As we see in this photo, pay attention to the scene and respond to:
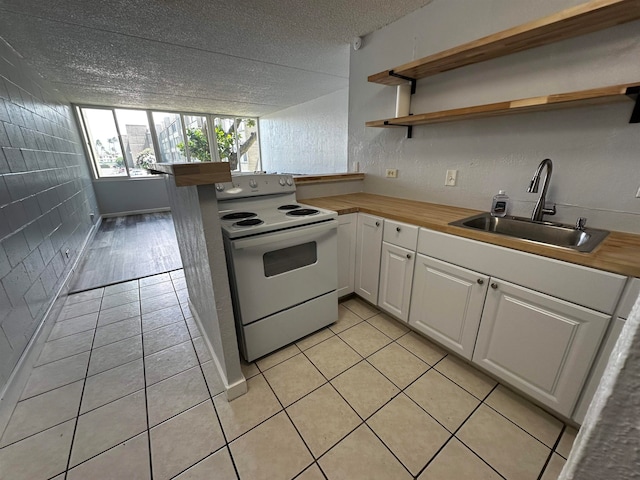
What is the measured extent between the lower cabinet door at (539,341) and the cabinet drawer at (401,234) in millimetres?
481

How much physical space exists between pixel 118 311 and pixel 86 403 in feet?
3.13

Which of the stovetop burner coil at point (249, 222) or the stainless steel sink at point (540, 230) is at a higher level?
the stovetop burner coil at point (249, 222)

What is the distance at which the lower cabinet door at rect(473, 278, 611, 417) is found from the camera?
111 centimetres

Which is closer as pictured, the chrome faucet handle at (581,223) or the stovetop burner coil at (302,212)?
the chrome faucet handle at (581,223)

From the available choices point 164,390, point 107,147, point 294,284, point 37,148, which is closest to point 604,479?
point 294,284

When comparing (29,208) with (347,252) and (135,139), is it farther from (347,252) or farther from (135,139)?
(135,139)

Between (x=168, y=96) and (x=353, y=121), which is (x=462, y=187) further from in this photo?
(x=168, y=96)

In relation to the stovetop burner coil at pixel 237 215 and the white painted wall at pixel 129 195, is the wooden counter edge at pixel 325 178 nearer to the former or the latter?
the stovetop burner coil at pixel 237 215

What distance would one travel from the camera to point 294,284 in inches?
65.7

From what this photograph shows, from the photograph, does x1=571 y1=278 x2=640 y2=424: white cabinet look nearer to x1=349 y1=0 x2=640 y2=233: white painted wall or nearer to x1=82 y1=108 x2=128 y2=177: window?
x1=349 y1=0 x2=640 y2=233: white painted wall

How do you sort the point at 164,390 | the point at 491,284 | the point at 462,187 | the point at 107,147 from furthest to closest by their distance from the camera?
the point at 107,147, the point at 462,187, the point at 164,390, the point at 491,284

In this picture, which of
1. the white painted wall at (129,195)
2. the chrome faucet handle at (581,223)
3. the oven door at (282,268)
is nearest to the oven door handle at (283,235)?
the oven door at (282,268)

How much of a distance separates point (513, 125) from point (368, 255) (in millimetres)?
1212

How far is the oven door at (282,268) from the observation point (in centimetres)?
145
